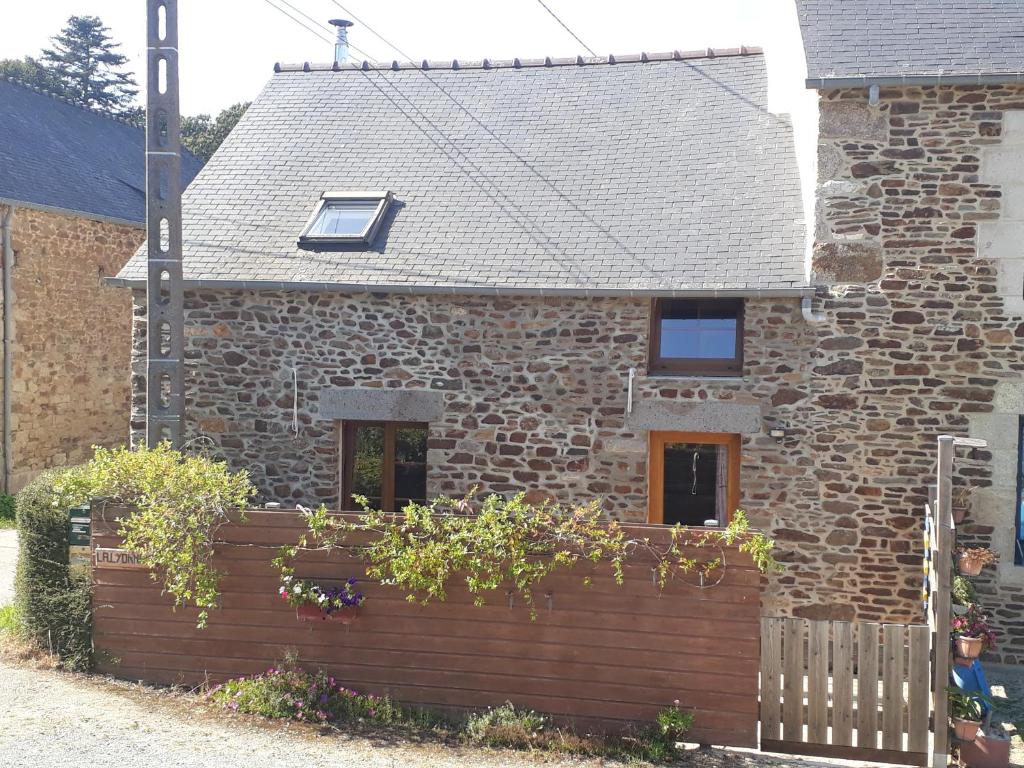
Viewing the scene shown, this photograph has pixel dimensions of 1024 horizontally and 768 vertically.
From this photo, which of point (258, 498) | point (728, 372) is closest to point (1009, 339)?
point (728, 372)

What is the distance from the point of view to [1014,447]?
841 cm

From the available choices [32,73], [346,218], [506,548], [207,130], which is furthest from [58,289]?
[32,73]

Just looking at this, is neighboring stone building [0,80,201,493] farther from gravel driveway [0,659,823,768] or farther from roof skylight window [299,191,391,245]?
gravel driveway [0,659,823,768]

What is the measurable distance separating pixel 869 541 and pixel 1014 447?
4.82ft

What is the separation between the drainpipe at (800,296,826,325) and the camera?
28.2 feet

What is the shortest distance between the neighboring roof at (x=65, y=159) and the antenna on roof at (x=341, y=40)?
4560mm

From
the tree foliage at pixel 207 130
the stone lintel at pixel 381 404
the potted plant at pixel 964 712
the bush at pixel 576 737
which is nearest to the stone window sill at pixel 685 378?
the stone lintel at pixel 381 404

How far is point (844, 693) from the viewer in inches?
241

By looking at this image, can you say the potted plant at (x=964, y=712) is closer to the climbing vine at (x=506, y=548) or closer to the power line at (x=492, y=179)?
the climbing vine at (x=506, y=548)

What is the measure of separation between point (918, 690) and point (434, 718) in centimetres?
313

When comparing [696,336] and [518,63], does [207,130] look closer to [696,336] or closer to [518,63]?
[518,63]

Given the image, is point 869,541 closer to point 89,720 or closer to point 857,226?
point 857,226

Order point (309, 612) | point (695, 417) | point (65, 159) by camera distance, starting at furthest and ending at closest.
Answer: point (65, 159)
point (695, 417)
point (309, 612)

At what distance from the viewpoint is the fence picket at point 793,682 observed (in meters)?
6.20
